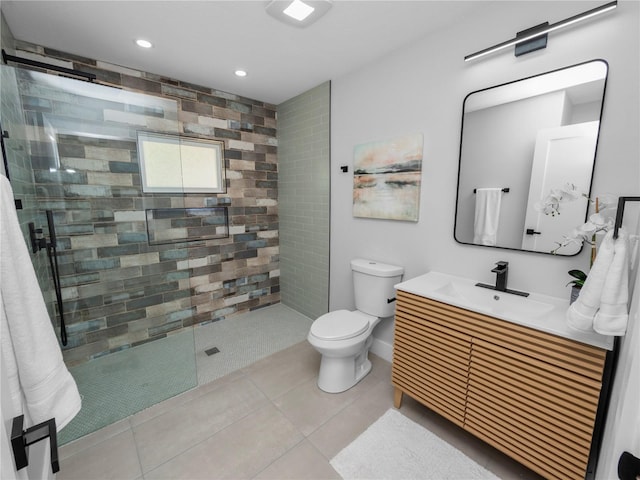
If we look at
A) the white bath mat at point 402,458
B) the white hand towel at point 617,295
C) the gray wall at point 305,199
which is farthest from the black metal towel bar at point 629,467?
the gray wall at point 305,199

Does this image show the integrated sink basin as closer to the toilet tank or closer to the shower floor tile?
the toilet tank

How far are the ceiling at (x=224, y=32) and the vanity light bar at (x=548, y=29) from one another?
0.27 meters

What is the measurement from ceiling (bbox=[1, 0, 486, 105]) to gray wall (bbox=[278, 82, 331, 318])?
0.51 meters

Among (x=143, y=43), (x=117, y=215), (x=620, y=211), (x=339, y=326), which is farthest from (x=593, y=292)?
(x=143, y=43)

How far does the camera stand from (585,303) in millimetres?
1121

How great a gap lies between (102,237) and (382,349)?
2431mm

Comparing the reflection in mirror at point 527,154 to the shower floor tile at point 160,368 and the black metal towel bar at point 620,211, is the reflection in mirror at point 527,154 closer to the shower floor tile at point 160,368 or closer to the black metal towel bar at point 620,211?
the black metal towel bar at point 620,211

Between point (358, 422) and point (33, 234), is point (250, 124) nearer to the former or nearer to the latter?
point (33, 234)

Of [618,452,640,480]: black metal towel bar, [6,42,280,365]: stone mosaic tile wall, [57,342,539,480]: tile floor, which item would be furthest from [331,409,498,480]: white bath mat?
[6,42,280,365]: stone mosaic tile wall

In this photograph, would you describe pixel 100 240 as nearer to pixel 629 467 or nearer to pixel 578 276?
pixel 629 467

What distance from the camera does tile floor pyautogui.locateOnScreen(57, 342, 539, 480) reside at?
1.50 meters

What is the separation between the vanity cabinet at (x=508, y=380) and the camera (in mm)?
1188

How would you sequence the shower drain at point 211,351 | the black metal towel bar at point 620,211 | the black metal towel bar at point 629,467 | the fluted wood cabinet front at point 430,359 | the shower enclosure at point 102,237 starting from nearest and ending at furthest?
1. the black metal towel bar at point 629,467
2. the black metal towel bar at point 620,211
3. the fluted wood cabinet front at point 430,359
4. the shower enclosure at point 102,237
5. the shower drain at point 211,351

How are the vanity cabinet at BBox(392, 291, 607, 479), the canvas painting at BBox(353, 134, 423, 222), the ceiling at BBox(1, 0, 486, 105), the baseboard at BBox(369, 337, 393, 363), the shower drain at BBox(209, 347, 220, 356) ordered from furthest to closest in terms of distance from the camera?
the shower drain at BBox(209, 347, 220, 356) < the baseboard at BBox(369, 337, 393, 363) < the canvas painting at BBox(353, 134, 423, 222) < the ceiling at BBox(1, 0, 486, 105) < the vanity cabinet at BBox(392, 291, 607, 479)
